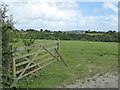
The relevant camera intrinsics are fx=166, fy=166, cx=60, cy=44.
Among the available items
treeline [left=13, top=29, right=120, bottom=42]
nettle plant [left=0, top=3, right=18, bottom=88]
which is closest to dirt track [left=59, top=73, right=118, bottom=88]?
nettle plant [left=0, top=3, right=18, bottom=88]

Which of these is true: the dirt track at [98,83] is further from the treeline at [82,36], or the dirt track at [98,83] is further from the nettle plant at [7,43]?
the treeline at [82,36]

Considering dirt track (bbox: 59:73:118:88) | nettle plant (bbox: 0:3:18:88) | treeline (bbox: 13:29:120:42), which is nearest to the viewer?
nettle plant (bbox: 0:3:18:88)

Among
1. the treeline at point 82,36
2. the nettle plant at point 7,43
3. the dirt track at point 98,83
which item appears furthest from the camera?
the treeline at point 82,36

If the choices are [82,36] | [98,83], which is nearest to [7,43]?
[98,83]

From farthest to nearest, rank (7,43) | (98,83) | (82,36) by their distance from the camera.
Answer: (82,36)
(98,83)
(7,43)

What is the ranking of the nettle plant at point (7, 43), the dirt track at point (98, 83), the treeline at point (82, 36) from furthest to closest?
the treeline at point (82, 36)
the dirt track at point (98, 83)
the nettle plant at point (7, 43)

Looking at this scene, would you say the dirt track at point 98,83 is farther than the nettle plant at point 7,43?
Yes

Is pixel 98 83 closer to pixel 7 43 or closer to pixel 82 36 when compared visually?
pixel 7 43

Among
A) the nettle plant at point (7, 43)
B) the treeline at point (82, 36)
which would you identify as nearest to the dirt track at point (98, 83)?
the nettle plant at point (7, 43)

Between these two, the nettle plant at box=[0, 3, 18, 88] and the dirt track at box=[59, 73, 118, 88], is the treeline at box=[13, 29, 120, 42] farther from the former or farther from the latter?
the nettle plant at box=[0, 3, 18, 88]

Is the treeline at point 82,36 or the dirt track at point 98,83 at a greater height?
the treeline at point 82,36

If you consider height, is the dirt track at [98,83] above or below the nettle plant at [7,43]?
below

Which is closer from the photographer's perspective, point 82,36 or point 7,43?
point 7,43

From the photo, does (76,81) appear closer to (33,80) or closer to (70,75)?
(70,75)
